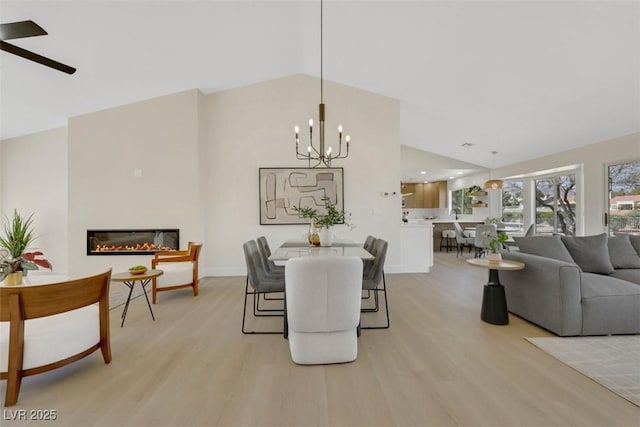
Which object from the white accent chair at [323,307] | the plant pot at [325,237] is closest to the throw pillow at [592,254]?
the plant pot at [325,237]

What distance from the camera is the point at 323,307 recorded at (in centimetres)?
209

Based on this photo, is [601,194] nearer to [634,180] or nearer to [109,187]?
[634,180]

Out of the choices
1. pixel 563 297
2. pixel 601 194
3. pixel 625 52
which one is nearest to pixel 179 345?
pixel 563 297

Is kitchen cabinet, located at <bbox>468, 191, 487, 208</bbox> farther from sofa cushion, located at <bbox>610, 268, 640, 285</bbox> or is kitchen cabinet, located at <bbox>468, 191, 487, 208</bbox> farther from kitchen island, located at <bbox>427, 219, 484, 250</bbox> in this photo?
sofa cushion, located at <bbox>610, 268, 640, 285</bbox>

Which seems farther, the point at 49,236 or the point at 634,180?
the point at 49,236

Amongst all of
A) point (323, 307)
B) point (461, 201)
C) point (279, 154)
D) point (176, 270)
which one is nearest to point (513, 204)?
point (461, 201)

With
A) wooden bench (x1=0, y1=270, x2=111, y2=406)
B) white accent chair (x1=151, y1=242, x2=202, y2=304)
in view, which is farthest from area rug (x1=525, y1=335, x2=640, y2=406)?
white accent chair (x1=151, y1=242, x2=202, y2=304)

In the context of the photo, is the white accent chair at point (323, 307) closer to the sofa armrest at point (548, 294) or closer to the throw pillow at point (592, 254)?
the sofa armrest at point (548, 294)

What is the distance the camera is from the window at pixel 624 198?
462 centimetres

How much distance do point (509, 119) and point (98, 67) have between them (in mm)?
6287

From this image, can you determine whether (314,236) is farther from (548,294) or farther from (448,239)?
(448,239)

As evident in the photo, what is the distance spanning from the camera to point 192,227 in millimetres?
4863

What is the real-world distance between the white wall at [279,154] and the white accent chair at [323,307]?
3181 millimetres

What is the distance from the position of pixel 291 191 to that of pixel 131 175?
8.64 feet
